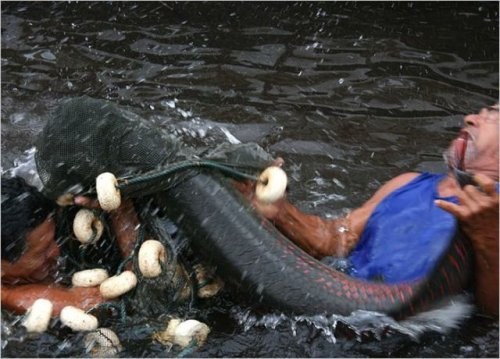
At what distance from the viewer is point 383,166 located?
4766 millimetres

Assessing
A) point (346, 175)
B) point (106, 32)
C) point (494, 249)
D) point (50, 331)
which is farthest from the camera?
point (106, 32)

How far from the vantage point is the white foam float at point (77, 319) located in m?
2.79

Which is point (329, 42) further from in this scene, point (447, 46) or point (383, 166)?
point (383, 166)

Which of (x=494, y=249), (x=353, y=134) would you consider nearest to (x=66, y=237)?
(x=494, y=249)

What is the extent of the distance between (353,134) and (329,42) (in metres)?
1.74

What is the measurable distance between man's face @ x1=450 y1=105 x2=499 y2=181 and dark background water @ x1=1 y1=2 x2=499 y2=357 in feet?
3.90

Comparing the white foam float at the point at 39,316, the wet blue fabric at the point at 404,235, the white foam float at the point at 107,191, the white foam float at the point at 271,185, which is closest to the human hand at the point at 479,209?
the wet blue fabric at the point at 404,235

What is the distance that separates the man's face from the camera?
3.16 metres

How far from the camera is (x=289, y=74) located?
19.7ft

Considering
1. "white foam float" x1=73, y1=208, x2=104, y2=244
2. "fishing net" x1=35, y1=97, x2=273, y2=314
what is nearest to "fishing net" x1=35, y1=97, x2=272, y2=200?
"fishing net" x1=35, y1=97, x2=273, y2=314

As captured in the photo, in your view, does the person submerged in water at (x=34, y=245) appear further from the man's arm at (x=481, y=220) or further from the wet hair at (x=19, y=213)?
the man's arm at (x=481, y=220)

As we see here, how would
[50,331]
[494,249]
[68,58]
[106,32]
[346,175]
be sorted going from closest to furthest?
1. [494,249]
2. [50,331]
3. [346,175]
4. [68,58]
5. [106,32]

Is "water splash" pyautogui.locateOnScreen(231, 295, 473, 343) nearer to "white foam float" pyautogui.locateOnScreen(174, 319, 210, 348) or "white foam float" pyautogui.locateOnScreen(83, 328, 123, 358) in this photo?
"white foam float" pyautogui.locateOnScreen(174, 319, 210, 348)

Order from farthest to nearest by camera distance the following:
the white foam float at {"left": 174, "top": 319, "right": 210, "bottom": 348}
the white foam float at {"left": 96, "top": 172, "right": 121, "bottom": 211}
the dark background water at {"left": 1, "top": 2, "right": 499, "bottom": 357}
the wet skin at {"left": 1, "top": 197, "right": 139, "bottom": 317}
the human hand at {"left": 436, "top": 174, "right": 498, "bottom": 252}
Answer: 1. the dark background water at {"left": 1, "top": 2, "right": 499, "bottom": 357}
2. the wet skin at {"left": 1, "top": 197, "right": 139, "bottom": 317}
3. the white foam float at {"left": 174, "top": 319, "right": 210, "bottom": 348}
4. the white foam float at {"left": 96, "top": 172, "right": 121, "bottom": 211}
5. the human hand at {"left": 436, "top": 174, "right": 498, "bottom": 252}
